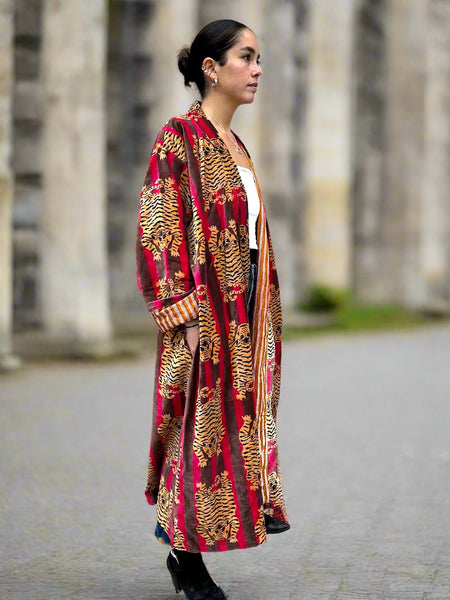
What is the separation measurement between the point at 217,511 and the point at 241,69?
59.0 inches

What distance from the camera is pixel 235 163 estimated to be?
466 cm

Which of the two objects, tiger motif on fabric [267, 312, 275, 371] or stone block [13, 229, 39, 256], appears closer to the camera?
tiger motif on fabric [267, 312, 275, 371]

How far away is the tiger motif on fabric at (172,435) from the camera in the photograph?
180 inches

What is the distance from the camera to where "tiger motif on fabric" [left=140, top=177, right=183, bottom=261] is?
450cm

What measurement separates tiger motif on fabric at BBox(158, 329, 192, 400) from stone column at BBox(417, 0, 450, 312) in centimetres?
1759

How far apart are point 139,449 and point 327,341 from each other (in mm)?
8253

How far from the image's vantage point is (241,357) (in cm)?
454

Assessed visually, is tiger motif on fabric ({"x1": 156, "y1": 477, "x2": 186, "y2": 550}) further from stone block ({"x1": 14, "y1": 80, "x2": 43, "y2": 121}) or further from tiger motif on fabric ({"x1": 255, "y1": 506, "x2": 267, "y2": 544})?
stone block ({"x1": 14, "y1": 80, "x2": 43, "y2": 121})

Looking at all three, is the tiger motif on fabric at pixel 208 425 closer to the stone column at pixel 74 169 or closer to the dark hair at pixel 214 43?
the dark hair at pixel 214 43

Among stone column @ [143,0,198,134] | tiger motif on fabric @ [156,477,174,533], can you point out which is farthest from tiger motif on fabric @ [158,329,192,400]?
stone column @ [143,0,198,134]

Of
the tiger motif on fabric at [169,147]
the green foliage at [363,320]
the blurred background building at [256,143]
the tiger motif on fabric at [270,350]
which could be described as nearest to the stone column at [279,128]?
the blurred background building at [256,143]

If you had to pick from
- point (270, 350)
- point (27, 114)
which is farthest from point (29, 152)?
point (270, 350)

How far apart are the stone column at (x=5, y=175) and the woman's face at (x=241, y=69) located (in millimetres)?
6931

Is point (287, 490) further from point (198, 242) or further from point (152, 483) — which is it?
point (198, 242)
